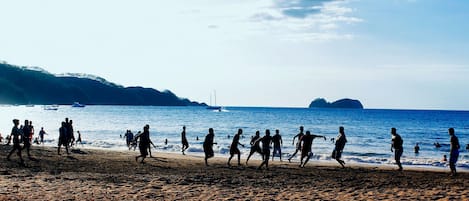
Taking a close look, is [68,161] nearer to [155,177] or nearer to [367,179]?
[155,177]

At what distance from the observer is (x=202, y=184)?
1504 centimetres

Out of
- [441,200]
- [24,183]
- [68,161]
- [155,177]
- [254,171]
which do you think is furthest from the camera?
[68,161]

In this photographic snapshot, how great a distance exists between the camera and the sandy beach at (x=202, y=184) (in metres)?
12.9

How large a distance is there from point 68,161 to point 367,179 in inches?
495

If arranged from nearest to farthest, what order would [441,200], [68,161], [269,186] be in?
1. [441,200]
2. [269,186]
3. [68,161]

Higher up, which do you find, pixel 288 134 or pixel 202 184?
pixel 202 184

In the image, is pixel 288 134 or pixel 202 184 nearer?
pixel 202 184

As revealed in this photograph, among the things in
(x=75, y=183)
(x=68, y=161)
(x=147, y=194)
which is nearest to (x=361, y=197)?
(x=147, y=194)

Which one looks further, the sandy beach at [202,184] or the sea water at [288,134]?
the sea water at [288,134]

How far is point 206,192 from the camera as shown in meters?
13.5

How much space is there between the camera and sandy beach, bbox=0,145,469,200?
42.3 feet

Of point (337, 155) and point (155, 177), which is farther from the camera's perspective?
point (337, 155)

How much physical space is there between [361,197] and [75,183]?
8.16m

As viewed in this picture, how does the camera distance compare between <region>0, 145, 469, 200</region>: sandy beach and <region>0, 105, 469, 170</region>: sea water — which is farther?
<region>0, 105, 469, 170</region>: sea water
